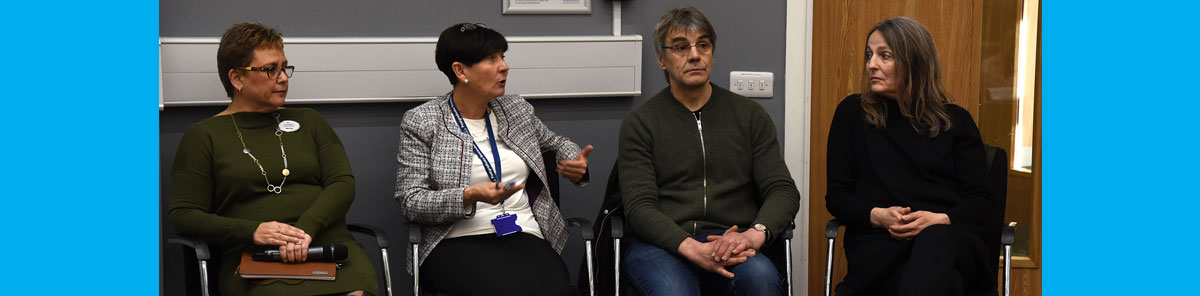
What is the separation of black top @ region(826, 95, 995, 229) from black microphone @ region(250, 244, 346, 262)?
1.46 m

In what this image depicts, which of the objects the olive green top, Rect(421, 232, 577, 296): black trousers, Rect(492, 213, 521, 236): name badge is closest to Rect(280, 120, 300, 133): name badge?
the olive green top

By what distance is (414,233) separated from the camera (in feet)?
9.46

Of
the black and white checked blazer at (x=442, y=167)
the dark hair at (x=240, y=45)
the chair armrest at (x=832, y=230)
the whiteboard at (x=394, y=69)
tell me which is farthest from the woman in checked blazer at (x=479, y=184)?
the chair armrest at (x=832, y=230)

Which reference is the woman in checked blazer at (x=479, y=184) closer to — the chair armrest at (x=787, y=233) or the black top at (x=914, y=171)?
the chair armrest at (x=787, y=233)

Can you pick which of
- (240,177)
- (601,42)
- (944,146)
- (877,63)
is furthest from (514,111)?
(944,146)

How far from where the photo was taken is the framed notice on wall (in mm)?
3562

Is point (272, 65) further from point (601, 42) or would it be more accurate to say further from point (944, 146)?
point (944, 146)

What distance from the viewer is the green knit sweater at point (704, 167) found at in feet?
9.84

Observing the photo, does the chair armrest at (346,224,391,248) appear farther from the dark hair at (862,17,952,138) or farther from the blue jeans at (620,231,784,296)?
the dark hair at (862,17,952,138)

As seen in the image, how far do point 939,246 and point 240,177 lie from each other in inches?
77.6

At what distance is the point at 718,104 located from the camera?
3.12m

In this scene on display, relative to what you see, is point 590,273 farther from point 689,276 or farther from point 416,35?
point 416,35

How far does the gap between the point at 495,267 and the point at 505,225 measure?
179mm

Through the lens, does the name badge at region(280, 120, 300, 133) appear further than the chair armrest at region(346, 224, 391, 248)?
Yes
